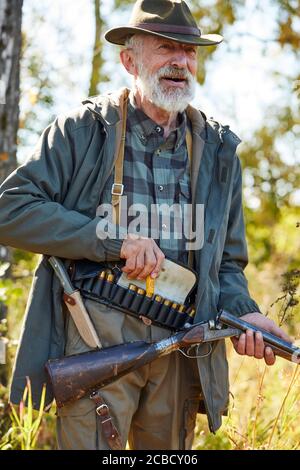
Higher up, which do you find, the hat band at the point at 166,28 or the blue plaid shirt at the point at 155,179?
the hat band at the point at 166,28

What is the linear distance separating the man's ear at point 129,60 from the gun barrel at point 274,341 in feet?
4.81

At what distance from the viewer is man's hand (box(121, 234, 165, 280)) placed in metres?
3.82

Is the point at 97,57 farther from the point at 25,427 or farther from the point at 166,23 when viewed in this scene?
the point at 25,427

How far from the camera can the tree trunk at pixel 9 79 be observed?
17.8ft

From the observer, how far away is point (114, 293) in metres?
3.97

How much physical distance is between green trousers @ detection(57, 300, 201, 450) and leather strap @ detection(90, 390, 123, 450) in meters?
0.03

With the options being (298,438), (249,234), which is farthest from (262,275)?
(298,438)

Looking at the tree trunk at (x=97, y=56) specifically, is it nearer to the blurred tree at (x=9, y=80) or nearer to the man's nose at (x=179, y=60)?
the blurred tree at (x=9, y=80)

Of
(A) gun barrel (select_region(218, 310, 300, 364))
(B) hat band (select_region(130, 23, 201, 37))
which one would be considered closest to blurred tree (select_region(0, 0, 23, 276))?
(B) hat band (select_region(130, 23, 201, 37))

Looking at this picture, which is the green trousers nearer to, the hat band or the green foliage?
the green foliage

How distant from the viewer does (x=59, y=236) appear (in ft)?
12.6

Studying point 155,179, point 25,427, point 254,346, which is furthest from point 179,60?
point 25,427

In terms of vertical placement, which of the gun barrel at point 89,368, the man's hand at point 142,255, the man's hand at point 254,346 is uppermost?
the man's hand at point 142,255

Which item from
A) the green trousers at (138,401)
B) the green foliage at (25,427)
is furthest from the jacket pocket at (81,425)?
the green foliage at (25,427)
